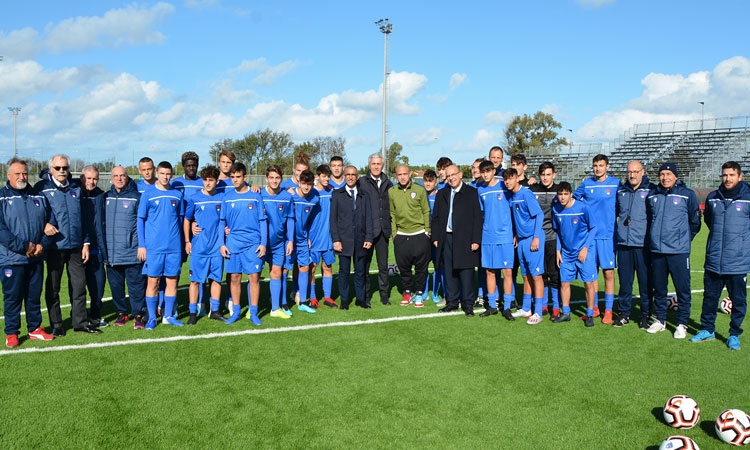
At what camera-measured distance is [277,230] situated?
739 centimetres

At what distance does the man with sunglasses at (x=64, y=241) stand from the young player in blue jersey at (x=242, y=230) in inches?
63.6

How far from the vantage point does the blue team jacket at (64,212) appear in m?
6.18

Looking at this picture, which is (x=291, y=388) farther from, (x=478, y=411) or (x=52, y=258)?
(x=52, y=258)

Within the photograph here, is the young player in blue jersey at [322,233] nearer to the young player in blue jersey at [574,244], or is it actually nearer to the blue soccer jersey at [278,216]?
the blue soccer jersey at [278,216]

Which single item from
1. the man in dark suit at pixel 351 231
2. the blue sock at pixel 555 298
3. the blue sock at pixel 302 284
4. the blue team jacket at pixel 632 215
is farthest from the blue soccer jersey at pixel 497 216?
the blue sock at pixel 302 284

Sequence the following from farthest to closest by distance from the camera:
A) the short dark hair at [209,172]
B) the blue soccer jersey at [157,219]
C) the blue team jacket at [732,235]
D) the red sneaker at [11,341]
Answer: the short dark hair at [209,172] < the blue soccer jersey at [157,219] < the blue team jacket at [732,235] < the red sneaker at [11,341]

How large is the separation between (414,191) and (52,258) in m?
4.75

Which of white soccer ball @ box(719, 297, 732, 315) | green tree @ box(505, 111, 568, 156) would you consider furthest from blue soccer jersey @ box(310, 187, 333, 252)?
green tree @ box(505, 111, 568, 156)

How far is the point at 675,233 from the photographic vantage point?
6551 mm

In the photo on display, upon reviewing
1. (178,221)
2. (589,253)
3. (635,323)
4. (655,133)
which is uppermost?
(655,133)

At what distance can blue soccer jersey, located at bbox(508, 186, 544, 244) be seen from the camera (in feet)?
23.7

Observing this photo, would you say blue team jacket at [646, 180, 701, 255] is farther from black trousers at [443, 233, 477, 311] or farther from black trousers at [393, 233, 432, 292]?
black trousers at [393, 233, 432, 292]

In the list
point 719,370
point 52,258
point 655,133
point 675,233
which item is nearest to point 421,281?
point 675,233

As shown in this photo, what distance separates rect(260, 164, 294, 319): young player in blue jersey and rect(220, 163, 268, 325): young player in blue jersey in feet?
1.06
